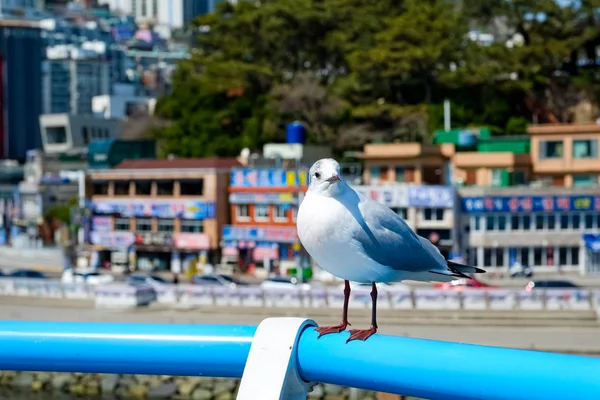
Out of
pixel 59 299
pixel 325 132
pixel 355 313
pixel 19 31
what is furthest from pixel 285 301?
pixel 19 31

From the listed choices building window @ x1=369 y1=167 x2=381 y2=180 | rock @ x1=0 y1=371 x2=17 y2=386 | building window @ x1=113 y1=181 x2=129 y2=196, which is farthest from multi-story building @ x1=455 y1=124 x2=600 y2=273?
rock @ x1=0 y1=371 x2=17 y2=386

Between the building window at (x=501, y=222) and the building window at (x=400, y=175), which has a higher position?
the building window at (x=400, y=175)

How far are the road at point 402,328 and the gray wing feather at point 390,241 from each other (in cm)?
1685

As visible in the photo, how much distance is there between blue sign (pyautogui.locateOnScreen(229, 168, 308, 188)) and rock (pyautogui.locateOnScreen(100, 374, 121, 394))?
13.8 meters

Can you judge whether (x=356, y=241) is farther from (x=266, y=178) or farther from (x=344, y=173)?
(x=344, y=173)

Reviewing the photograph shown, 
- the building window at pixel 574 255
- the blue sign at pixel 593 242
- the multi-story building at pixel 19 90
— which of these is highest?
the multi-story building at pixel 19 90

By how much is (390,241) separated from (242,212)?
109ft

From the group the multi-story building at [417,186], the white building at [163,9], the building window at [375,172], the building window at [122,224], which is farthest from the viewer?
the white building at [163,9]

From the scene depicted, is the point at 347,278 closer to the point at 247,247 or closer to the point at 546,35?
the point at 247,247

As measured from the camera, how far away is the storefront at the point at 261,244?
34.6m

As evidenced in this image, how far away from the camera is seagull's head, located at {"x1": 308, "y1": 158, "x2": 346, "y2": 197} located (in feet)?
10.3

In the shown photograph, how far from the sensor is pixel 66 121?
220 feet

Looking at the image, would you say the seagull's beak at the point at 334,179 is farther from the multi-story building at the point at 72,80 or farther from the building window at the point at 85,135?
the multi-story building at the point at 72,80

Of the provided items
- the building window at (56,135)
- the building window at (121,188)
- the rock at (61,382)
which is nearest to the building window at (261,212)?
the building window at (121,188)
